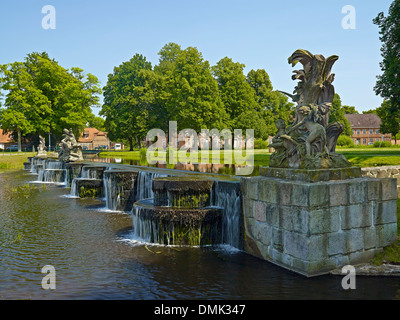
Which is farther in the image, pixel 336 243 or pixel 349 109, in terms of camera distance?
pixel 349 109

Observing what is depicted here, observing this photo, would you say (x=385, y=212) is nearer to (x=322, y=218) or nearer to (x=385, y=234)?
(x=385, y=234)

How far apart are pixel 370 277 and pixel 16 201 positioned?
1823 centimetres

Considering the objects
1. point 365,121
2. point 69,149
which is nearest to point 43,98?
point 69,149

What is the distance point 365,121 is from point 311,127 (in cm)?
10907

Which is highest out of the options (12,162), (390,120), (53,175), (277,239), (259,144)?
(390,120)

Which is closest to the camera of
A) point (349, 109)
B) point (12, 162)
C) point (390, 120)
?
point (390, 120)

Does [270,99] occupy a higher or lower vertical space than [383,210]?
higher

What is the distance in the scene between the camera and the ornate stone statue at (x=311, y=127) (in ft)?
30.5

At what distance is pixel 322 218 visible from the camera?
8.48m

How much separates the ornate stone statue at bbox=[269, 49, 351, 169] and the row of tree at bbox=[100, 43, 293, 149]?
126ft

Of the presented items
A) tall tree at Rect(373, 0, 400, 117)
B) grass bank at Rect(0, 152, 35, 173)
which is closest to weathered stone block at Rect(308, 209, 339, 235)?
tall tree at Rect(373, 0, 400, 117)
